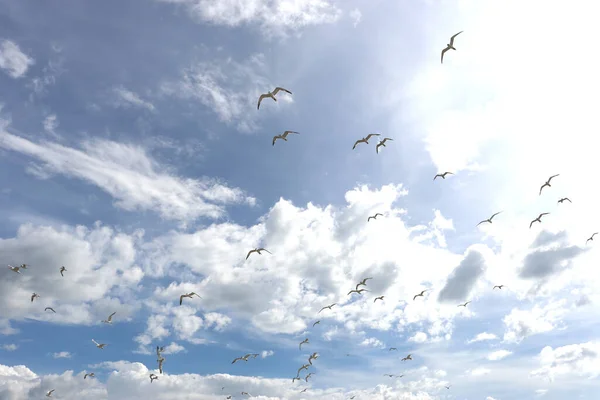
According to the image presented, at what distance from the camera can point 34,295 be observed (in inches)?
4375

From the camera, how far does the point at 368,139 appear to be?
67.7m

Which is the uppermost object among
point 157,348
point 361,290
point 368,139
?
point 368,139

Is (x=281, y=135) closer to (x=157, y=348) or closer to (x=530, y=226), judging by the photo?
(x=157, y=348)

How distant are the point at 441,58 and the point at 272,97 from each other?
910 inches

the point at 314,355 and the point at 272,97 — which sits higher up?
the point at 272,97

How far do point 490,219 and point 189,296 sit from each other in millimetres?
65646

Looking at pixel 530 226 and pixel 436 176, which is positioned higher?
pixel 436 176

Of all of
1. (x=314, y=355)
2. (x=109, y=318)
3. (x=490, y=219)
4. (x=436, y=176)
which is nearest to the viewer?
(x=436, y=176)

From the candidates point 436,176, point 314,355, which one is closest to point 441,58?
point 436,176

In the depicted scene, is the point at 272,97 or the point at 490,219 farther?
the point at 490,219

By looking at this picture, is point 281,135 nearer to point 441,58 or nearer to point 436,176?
point 441,58

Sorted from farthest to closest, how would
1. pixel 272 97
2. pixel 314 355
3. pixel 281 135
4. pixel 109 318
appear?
1. pixel 314 355
2. pixel 109 318
3. pixel 281 135
4. pixel 272 97

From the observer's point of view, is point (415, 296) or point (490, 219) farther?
point (415, 296)

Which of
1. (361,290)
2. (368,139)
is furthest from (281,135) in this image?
(361,290)
